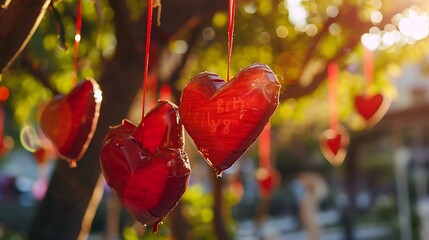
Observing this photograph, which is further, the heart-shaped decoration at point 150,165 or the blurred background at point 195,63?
the blurred background at point 195,63

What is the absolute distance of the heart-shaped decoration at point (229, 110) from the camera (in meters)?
1.44

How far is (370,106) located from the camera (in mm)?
4812

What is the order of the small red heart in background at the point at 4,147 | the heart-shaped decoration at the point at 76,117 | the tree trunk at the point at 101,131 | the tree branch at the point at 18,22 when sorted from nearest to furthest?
the tree branch at the point at 18,22
the heart-shaped decoration at the point at 76,117
the tree trunk at the point at 101,131
the small red heart in background at the point at 4,147

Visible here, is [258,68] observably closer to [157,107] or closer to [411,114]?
[157,107]

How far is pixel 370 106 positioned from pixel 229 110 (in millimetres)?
3513

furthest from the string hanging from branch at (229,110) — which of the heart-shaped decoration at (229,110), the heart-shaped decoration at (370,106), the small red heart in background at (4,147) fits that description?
the small red heart in background at (4,147)

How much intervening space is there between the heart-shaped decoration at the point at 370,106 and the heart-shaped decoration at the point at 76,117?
123 inches

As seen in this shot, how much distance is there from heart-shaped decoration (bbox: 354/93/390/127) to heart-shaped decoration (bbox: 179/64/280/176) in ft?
11.3

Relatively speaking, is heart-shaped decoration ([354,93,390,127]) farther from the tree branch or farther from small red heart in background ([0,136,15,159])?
small red heart in background ([0,136,15,159])

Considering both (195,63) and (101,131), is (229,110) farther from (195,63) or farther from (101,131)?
(195,63)

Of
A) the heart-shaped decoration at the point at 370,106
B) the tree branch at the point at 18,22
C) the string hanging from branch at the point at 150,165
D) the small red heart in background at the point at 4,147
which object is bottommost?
the small red heart in background at the point at 4,147

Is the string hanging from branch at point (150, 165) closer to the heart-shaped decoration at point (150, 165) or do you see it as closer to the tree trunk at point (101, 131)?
the heart-shaped decoration at point (150, 165)

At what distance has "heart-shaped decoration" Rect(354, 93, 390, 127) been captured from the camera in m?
4.80

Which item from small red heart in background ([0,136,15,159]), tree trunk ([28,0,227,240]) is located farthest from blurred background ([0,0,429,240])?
small red heart in background ([0,136,15,159])
